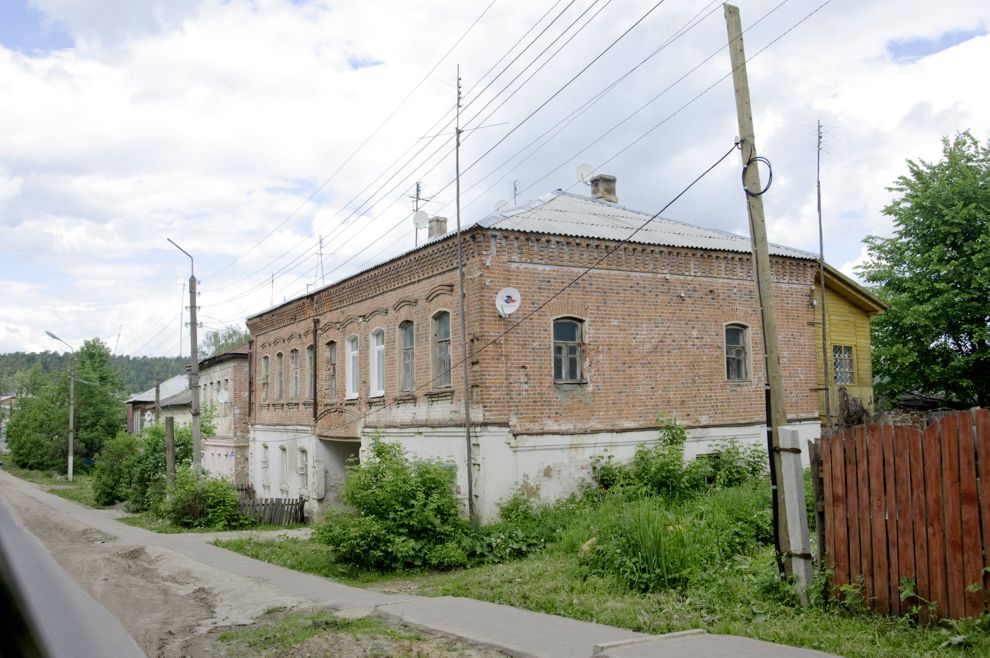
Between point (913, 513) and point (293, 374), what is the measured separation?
22246 mm

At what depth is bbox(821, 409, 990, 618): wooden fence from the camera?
6609 mm

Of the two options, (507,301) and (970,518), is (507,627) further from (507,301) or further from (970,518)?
(507,301)

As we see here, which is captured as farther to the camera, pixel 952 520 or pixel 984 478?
pixel 952 520

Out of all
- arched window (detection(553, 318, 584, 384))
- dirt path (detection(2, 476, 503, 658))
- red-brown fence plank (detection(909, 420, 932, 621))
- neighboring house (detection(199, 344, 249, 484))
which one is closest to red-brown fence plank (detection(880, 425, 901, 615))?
red-brown fence plank (detection(909, 420, 932, 621))

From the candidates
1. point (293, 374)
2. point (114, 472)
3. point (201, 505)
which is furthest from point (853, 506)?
point (114, 472)

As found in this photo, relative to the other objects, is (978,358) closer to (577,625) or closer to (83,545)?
(577,625)

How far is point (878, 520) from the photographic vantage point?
7.46m

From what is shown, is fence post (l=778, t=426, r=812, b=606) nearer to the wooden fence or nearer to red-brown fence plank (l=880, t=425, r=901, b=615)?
the wooden fence

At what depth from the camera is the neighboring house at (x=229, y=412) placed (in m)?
33.9

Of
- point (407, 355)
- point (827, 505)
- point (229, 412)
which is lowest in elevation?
point (827, 505)

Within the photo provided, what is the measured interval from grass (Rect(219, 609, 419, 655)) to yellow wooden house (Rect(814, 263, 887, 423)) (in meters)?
→ 14.7

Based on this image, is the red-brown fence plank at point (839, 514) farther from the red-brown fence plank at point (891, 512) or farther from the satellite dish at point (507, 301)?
the satellite dish at point (507, 301)

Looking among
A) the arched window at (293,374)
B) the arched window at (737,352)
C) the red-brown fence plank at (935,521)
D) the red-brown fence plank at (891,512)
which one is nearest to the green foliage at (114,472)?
the arched window at (293,374)

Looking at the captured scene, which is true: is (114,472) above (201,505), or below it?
above
